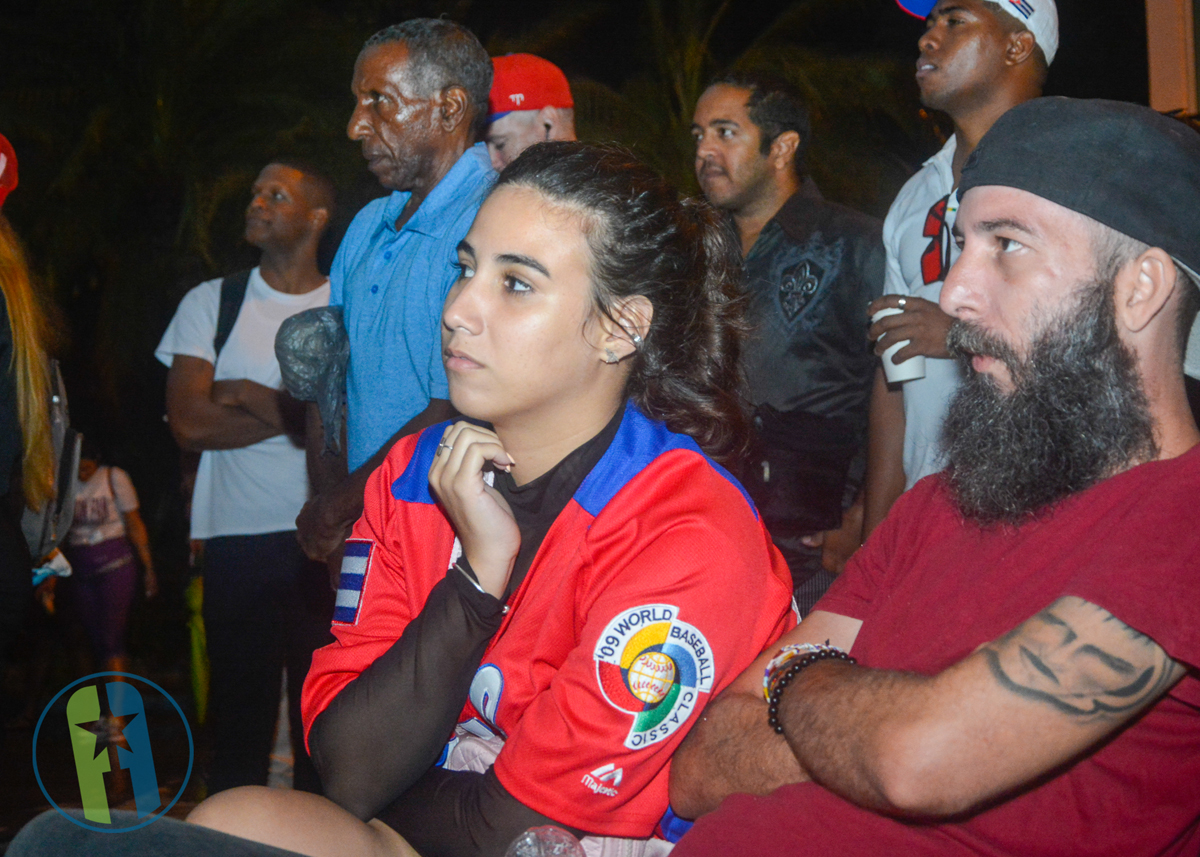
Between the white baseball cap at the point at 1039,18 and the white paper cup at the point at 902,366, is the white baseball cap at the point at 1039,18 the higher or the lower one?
the higher one

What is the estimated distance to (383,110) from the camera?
9.92 ft

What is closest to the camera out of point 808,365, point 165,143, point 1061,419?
point 1061,419

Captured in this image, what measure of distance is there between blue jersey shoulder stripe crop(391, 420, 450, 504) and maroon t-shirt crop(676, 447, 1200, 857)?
2.75 feet

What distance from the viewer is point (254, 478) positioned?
12.5 feet

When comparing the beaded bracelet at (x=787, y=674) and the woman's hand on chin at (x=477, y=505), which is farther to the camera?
the woman's hand on chin at (x=477, y=505)

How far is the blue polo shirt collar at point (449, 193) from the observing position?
9.29ft

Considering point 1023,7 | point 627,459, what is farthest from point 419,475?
point 1023,7

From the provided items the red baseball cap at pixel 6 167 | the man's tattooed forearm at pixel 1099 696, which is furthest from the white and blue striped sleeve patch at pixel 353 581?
the red baseball cap at pixel 6 167

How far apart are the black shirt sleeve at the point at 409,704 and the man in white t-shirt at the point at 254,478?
1.64 m

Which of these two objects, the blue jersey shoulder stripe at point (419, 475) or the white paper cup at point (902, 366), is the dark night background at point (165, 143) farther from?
the blue jersey shoulder stripe at point (419, 475)

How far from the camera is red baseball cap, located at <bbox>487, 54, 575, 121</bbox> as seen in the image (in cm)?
402

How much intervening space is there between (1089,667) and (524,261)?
1.21 metres

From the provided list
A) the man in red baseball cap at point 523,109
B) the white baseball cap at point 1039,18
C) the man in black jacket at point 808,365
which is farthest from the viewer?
the man in red baseball cap at point 523,109

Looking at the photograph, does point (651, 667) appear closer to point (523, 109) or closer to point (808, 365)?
point (808, 365)
